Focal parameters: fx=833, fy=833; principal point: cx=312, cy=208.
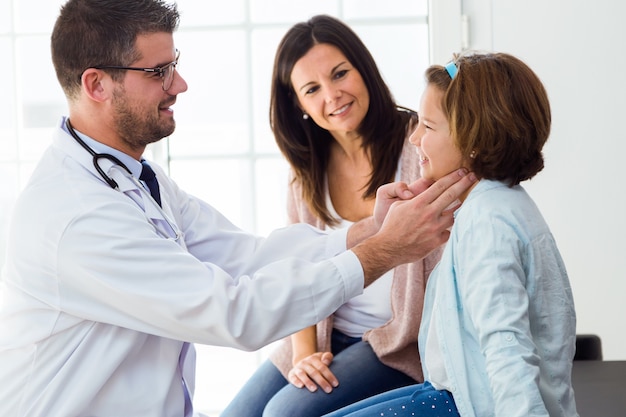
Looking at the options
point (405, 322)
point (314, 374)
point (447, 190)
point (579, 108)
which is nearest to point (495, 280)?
point (447, 190)

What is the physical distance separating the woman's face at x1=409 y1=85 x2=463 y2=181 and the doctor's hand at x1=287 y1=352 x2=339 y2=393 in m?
0.62

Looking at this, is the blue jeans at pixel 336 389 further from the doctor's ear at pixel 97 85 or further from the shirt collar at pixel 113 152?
the doctor's ear at pixel 97 85

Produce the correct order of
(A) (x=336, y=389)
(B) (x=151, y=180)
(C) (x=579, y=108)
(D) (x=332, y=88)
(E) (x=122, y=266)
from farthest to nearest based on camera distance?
(C) (x=579, y=108), (D) (x=332, y=88), (A) (x=336, y=389), (B) (x=151, y=180), (E) (x=122, y=266)

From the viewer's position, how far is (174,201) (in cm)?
203

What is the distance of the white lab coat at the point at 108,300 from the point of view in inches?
61.0

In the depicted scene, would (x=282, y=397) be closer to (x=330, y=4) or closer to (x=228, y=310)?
(x=228, y=310)

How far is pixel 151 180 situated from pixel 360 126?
0.67 metres

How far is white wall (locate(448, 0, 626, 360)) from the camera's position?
2854 mm

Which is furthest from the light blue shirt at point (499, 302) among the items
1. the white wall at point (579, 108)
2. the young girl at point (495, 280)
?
the white wall at point (579, 108)

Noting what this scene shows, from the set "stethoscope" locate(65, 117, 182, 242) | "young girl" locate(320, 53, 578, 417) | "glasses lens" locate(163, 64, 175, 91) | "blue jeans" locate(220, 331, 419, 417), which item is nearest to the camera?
"young girl" locate(320, 53, 578, 417)

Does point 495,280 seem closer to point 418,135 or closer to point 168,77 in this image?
point 418,135

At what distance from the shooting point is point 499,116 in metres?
1.56

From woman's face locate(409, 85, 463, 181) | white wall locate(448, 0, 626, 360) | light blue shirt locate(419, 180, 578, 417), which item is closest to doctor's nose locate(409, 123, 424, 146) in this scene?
woman's face locate(409, 85, 463, 181)

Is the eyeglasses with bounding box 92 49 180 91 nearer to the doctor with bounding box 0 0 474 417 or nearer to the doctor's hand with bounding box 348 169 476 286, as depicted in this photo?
the doctor with bounding box 0 0 474 417
